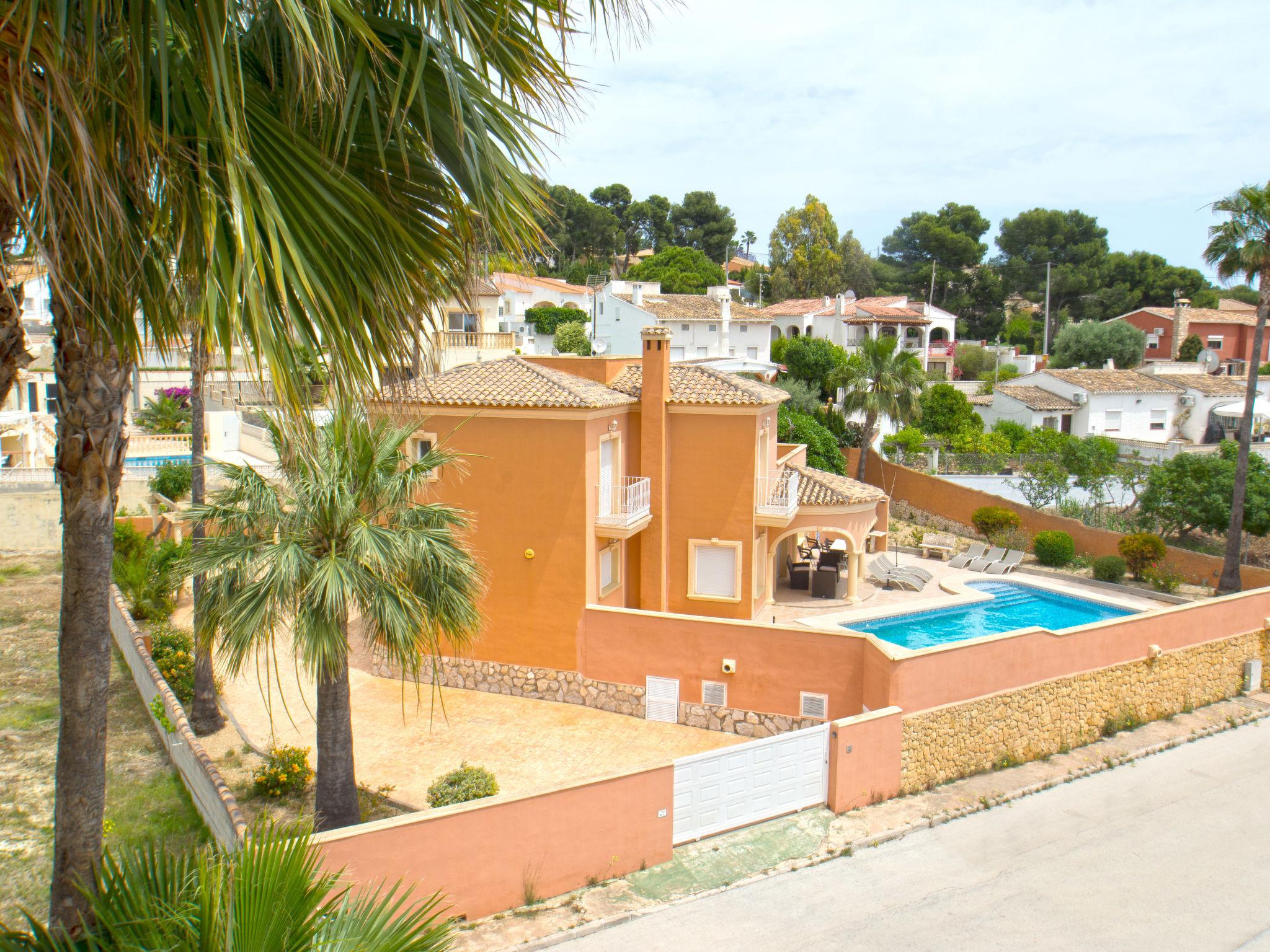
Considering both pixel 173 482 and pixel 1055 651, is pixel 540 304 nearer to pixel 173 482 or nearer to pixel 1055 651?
pixel 173 482

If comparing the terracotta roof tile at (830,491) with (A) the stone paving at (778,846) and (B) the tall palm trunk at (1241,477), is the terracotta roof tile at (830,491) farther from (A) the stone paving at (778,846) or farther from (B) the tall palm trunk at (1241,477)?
(B) the tall palm trunk at (1241,477)

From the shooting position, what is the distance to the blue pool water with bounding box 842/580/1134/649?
22.9 m

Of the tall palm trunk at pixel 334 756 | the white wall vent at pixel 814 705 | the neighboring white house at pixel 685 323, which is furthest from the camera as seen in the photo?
the neighboring white house at pixel 685 323

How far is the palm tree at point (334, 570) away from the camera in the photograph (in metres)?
10.6

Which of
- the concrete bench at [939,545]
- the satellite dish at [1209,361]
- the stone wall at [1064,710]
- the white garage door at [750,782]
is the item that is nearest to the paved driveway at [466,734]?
the white garage door at [750,782]

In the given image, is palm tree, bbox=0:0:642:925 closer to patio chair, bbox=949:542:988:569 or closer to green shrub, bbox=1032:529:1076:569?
patio chair, bbox=949:542:988:569

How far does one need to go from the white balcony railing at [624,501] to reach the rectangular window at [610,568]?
→ 771mm

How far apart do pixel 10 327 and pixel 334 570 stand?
6511 millimetres

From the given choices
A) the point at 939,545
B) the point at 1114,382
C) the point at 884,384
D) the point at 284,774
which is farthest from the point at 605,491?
the point at 1114,382

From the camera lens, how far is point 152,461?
105 ft

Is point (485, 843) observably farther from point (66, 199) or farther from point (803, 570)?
point (803, 570)

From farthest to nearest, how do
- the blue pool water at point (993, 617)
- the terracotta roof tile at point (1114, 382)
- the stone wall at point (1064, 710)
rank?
1. the terracotta roof tile at point (1114, 382)
2. the blue pool water at point (993, 617)
3. the stone wall at point (1064, 710)

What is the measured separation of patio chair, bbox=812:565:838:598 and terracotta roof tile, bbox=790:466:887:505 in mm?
2143

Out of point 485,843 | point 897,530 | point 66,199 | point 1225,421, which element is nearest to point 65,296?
point 66,199
